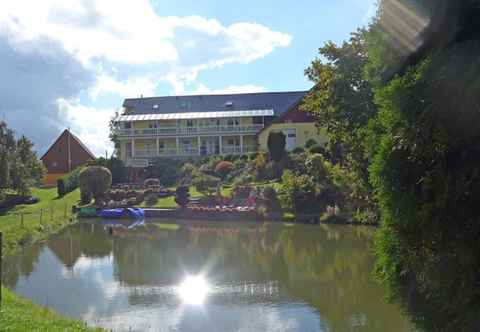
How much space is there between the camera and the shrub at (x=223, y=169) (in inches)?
1575

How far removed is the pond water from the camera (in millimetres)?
10062

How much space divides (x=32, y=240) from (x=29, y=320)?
13180 millimetres

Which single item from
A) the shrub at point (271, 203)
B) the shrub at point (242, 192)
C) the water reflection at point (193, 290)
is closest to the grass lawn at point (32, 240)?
the water reflection at point (193, 290)

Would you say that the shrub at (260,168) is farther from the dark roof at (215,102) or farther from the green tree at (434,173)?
the green tree at (434,173)

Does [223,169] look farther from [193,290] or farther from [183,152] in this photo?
[193,290]

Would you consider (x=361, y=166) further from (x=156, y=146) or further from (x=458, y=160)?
(x=156, y=146)

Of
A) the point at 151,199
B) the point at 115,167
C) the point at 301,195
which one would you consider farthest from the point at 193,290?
the point at 115,167

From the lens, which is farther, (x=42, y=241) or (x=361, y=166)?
(x=42, y=241)

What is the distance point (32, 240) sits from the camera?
2042 cm

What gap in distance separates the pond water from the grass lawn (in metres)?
0.74

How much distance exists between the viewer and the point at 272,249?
1891cm

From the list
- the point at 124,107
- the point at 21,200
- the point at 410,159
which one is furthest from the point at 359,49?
the point at 124,107

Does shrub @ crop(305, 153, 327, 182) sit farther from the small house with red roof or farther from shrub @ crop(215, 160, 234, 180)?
the small house with red roof

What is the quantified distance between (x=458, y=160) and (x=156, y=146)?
51356 mm
